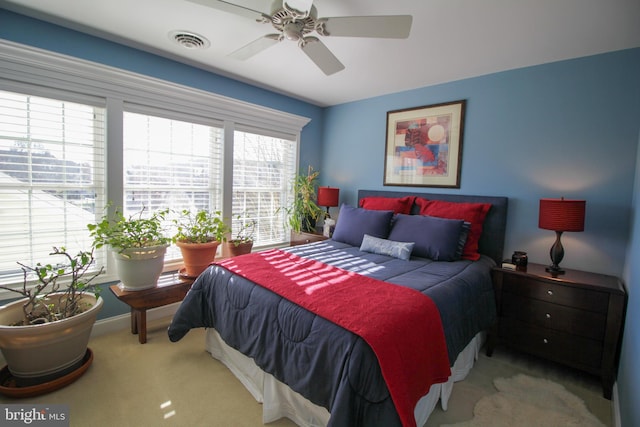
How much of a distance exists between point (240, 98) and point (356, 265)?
91.8 inches

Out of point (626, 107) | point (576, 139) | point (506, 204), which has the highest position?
point (626, 107)

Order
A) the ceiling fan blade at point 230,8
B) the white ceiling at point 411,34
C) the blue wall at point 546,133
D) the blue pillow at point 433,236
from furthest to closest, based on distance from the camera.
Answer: the blue pillow at point 433,236 < the blue wall at point 546,133 < the white ceiling at point 411,34 < the ceiling fan blade at point 230,8

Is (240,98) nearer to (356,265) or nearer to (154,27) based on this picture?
(154,27)

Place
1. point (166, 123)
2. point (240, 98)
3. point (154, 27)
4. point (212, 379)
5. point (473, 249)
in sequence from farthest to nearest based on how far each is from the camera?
point (240, 98)
point (166, 123)
point (473, 249)
point (154, 27)
point (212, 379)

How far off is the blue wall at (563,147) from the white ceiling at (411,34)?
177mm

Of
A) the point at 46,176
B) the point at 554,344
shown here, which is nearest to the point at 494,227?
the point at 554,344

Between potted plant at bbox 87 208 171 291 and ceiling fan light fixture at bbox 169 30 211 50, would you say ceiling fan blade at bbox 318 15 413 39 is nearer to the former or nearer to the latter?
ceiling fan light fixture at bbox 169 30 211 50

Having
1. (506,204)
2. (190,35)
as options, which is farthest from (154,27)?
(506,204)

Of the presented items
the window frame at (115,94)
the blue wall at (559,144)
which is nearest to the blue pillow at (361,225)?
the blue wall at (559,144)

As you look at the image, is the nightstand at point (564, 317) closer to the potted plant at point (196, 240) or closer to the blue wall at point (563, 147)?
the blue wall at point (563, 147)

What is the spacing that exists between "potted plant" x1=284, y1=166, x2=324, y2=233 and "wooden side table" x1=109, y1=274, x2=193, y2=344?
5.25ft

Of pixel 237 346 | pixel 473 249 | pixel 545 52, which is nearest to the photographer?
pixel 237 346

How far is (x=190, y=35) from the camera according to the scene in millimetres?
2268

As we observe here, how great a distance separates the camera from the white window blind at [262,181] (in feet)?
11.6
